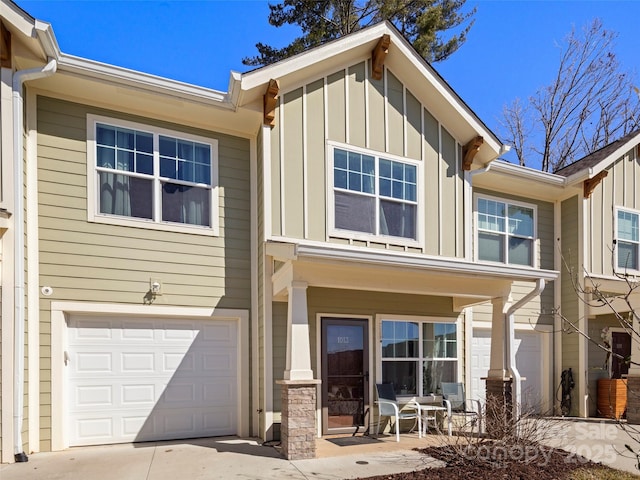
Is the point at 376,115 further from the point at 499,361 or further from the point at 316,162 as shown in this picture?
the point at 499,361

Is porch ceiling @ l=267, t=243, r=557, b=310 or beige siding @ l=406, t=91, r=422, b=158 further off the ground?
beige siding @ l=406, t=91, r=422, b=158

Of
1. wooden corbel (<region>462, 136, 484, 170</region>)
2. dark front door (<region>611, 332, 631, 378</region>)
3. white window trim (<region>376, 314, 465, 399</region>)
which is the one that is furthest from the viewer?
dark front door (<region>611, 332, 631, 378</region>)

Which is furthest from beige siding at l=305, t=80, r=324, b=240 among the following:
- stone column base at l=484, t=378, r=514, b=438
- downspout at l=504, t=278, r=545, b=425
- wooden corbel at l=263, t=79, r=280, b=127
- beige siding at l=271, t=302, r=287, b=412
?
stone column base at l=484, t=378, r=514, b=438

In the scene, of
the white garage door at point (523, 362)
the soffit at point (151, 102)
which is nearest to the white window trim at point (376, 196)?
the soffit at point (151, 102)

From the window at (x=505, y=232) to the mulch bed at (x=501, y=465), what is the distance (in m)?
4.79

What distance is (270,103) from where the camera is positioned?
751cm

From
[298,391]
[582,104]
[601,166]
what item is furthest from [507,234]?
[582,104]

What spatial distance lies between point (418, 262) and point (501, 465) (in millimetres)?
2742

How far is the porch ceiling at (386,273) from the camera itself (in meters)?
6.39

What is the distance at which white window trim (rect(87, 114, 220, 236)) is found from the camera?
23.2 feet

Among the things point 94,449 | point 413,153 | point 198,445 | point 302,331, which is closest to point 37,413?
point 94,449

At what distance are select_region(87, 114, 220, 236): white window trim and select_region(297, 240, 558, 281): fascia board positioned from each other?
230 centimetres

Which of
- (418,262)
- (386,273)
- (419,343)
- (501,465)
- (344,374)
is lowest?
(501,465)

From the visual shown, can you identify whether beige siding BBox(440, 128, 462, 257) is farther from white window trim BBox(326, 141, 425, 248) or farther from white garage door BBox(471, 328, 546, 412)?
white garage door BBox(471, 328, 546, 412)
